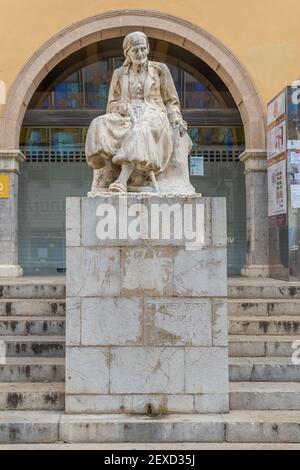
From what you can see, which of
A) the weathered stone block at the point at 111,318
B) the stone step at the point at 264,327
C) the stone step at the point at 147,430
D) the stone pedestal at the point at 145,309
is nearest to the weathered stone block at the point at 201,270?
the stone pedestal at the point at 145,309

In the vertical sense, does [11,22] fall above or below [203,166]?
above

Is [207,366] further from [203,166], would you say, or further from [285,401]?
[203,166]

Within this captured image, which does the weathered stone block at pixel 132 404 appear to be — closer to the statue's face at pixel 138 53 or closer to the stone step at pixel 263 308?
the stone step at pixel 263 308

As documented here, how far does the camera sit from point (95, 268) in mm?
4363

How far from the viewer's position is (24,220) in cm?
1119

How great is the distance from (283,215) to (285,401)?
4.64m

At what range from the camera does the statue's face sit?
5.16 m

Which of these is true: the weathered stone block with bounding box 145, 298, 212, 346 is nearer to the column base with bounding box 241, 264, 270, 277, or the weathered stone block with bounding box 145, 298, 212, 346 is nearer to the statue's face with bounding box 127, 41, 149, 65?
the statue's face with bounding box 127, 41, 149, 65

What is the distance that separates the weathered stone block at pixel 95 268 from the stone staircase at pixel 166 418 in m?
0.97

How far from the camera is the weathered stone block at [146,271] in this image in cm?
436

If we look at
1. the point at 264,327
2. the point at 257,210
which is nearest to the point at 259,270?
the point at 257,210

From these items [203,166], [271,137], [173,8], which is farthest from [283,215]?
[173,8]

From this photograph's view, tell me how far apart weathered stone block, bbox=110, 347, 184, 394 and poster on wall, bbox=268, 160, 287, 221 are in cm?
493

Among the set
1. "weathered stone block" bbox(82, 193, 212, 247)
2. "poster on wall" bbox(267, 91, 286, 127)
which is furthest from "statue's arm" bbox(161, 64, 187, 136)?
"poster on wall" bbox(267, 91, 286, 127)
